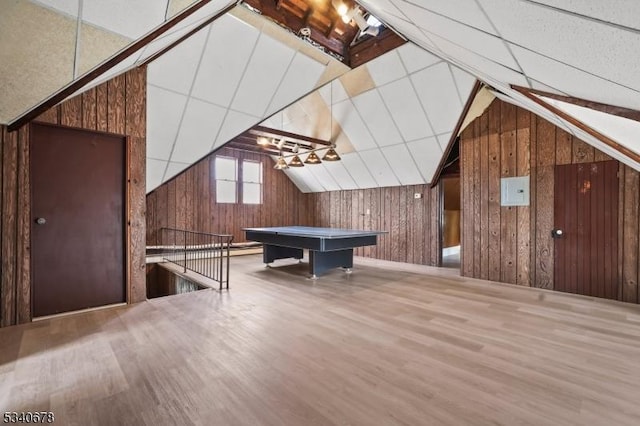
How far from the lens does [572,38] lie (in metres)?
1.25

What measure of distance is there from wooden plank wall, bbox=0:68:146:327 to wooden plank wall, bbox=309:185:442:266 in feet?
18.2

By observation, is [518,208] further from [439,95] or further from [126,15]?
[126,15]

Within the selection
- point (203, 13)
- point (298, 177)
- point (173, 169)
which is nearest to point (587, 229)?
point (203, 13)

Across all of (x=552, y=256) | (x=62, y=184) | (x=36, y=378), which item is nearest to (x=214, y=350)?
(x=36, y=378)

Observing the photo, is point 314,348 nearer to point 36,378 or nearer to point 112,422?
point 112,422

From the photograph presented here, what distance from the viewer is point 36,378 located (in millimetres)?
2061

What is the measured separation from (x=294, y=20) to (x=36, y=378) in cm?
482

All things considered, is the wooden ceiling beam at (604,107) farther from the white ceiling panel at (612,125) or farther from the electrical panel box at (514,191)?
the electrical panel box at (514,191)

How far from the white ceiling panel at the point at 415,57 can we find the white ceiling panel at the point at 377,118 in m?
0.88

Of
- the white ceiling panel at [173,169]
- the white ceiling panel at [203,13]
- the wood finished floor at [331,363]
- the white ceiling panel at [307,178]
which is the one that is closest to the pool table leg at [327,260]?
the wood finished floor at [331,363]

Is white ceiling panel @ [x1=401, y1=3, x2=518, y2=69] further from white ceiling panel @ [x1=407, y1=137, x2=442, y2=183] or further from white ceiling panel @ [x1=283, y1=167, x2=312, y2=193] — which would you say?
white ceiling panel @ [x1=283, y1=167, x2=312, y2=193]

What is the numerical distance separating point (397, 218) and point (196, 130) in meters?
5.00

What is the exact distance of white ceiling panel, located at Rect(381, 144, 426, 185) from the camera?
6352mm

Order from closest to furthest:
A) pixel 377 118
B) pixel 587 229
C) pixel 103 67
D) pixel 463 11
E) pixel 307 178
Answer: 1. pixel 463 11
2. pixel 103 67
3. pixel 587 229
4. pixel 377 118
5. pixel 307 178
